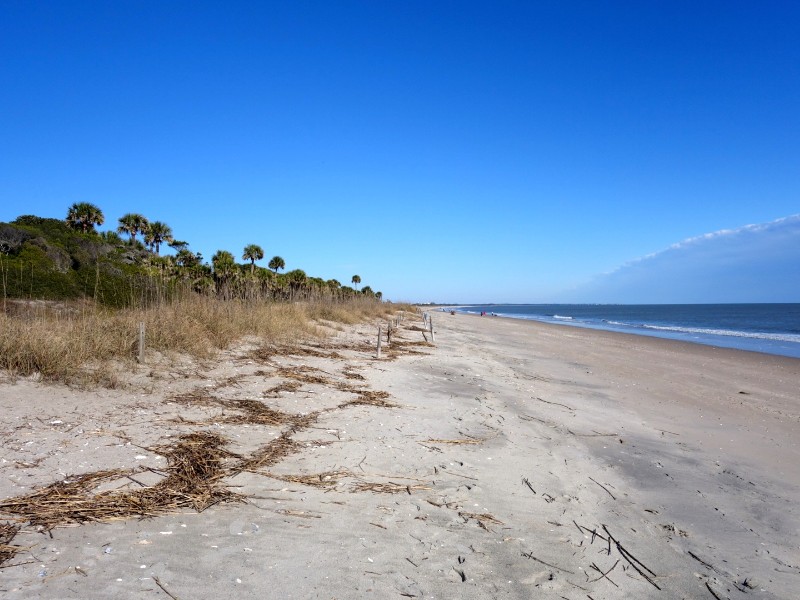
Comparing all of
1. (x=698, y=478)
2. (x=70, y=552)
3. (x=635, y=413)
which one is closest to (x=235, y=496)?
(x=70, y=552)

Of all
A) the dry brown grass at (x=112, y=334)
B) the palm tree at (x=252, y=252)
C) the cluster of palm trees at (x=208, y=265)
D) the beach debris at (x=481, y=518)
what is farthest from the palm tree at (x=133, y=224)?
the beach debris at (x=481, y=518)

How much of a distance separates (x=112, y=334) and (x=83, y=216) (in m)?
42.2

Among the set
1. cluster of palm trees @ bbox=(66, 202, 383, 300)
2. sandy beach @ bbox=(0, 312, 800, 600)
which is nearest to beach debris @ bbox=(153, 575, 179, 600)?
sandy beach @ bbox=(0, 312, 800, 600)

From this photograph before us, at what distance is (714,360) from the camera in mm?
18172

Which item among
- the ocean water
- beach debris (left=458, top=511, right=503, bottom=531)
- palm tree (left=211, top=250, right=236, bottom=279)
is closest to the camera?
beach debris (left=458, top=511, right=503, bottom=531)

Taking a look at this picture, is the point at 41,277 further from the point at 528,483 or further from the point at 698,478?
the point at 698,478

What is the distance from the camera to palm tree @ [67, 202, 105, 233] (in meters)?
41.4

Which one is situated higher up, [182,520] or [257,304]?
[257,304]

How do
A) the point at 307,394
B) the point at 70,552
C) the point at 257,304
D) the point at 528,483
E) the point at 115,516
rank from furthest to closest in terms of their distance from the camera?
the point at 257,304, the point at 307,394, the point at 528,483, the point at 115,516, the point at 70,552

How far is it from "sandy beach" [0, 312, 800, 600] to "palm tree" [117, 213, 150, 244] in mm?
48347

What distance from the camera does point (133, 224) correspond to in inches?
1943

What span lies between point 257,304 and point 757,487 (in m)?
12.5

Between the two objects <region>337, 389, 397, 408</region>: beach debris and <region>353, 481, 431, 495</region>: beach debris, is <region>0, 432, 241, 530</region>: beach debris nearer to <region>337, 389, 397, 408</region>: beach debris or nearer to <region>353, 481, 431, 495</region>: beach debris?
<region>353, 481, 431, 495</region>: beach debris

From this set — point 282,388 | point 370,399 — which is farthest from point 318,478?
point 282,388
